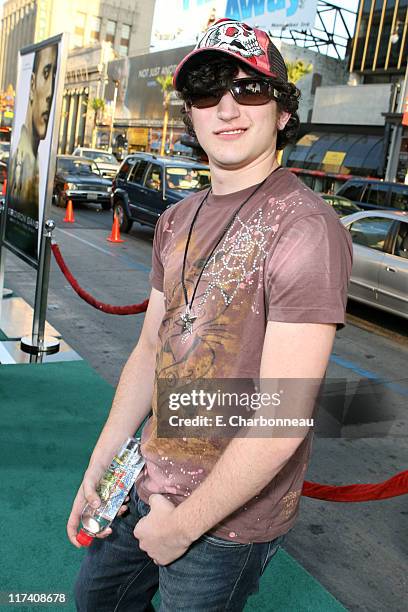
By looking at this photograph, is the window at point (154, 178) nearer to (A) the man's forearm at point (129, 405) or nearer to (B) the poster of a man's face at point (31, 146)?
(B) the poster of a man's face at point (31, 146)

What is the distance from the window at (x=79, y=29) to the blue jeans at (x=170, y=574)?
97.3 metres

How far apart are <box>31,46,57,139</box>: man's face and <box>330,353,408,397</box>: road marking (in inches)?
153

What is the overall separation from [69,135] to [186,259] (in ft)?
264

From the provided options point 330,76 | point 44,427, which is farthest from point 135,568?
point 330,76

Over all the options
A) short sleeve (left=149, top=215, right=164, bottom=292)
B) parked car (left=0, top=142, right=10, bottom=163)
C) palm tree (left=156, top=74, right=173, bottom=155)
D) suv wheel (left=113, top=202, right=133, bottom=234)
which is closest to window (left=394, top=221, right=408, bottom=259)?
short sleeve (left=149, top=215, right=164, bottom=292)

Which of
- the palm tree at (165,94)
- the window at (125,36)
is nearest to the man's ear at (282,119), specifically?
the palm tree at (165,94)

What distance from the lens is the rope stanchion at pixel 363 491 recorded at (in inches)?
105

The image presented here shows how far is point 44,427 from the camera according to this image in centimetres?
445

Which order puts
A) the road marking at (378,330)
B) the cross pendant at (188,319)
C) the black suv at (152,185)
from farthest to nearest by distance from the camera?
the black suv at (152,185)
the road marking at (378,330)
the cross pendant at (188,319)

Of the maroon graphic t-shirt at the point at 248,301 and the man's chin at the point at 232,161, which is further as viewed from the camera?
the man's chin at the point at 232,161

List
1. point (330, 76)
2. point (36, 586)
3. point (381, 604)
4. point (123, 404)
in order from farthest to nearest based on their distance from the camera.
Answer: point (330, 76), point (381, 604), point (36, 586), point (123, 404)

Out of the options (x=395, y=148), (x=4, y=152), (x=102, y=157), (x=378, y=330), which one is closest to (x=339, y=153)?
(x=395, y=148)

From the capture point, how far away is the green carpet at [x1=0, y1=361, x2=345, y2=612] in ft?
9.58

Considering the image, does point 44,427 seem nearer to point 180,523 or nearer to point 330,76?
point 180,523
